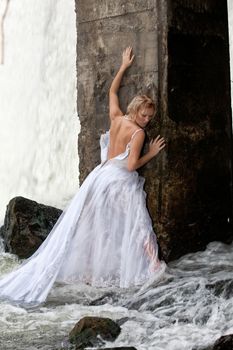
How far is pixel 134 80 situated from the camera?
6418 mm

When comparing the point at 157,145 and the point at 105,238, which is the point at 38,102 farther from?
the point at 105,238

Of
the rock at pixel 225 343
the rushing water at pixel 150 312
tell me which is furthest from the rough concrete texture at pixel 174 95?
the rock at pixel 225 343

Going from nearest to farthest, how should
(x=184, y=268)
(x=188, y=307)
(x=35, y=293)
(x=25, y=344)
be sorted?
(x=25, y=344) < (x=188, y=307) < (x=35, y=293) < (x=184, y=268)

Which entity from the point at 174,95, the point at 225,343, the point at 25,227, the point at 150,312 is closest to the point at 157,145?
the point at 174,95

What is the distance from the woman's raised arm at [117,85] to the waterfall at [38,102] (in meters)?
4.06

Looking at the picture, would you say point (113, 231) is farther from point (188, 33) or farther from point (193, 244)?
point (188, 33)

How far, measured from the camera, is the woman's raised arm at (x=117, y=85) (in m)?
6.44

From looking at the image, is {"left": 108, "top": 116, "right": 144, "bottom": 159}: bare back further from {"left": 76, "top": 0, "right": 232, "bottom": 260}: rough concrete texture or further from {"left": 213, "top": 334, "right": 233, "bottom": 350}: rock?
{"left": 213, "top": 334, "right": 233, "bottom": 350}: rock

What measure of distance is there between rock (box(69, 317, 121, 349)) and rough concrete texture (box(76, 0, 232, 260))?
5.61 feet

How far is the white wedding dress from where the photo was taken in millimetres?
6121

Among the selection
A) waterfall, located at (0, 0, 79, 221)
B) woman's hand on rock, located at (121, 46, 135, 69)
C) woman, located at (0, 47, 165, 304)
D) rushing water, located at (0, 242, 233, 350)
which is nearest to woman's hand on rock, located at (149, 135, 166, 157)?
woman, located at (0, 47, 165, 304)

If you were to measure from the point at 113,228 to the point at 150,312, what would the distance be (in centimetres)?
104

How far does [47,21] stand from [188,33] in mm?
5764

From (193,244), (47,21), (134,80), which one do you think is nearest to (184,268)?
(193,244)
